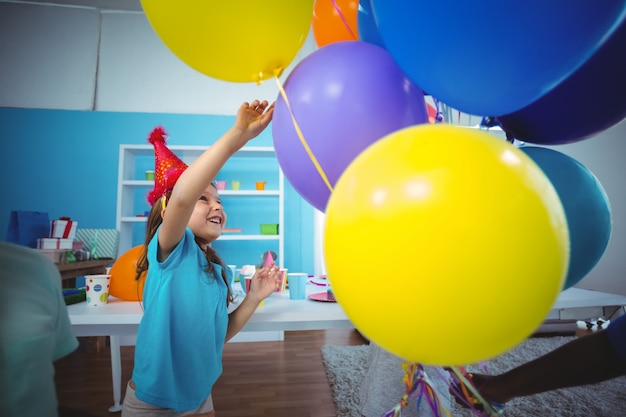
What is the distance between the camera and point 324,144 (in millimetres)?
565

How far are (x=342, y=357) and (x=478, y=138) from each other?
8.07 feet

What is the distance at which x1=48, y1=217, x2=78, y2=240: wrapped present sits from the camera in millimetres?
2598

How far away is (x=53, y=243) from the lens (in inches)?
98.5

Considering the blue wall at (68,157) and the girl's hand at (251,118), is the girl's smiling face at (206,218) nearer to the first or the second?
the girl's hand at (251,118)

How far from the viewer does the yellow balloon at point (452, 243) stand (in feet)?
1.08

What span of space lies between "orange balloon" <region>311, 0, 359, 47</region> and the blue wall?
9.92 feet

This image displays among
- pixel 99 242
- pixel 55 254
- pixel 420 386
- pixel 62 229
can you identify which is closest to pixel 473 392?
pixel 420 386

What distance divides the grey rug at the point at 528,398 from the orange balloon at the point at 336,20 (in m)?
1.41

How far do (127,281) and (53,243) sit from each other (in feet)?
5.59

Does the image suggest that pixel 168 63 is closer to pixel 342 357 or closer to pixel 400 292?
pixel 342 357

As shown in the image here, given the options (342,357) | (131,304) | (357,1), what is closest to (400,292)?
(357,1)

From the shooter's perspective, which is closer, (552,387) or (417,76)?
(417,76)

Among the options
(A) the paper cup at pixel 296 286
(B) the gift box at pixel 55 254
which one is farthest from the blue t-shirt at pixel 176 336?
(B) the gift box at pixel 55 254

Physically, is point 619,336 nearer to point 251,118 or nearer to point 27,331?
point 251,118
